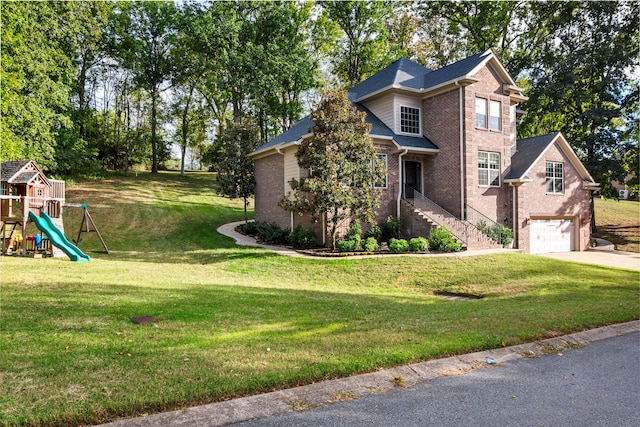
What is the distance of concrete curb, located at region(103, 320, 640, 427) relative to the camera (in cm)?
363

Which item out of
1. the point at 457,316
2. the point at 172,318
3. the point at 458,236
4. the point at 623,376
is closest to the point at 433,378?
the point at 623,376

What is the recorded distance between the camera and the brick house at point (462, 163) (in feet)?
66.2

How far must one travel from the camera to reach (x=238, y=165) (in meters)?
25.4

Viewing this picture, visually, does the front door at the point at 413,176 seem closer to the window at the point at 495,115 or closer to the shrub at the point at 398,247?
the window at the point at 495,115

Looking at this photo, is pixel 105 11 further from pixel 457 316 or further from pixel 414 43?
pixel 457 316

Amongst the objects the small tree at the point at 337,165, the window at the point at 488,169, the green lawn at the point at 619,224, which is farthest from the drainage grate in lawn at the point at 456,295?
the green lawn at the point at 619,224

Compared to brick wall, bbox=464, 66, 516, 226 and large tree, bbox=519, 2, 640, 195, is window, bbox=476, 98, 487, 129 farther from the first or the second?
large tree, bbox=519, 2, 640, 195

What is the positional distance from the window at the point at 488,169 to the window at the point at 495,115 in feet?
4.95

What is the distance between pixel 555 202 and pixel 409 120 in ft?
31.8

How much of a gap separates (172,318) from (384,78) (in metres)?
→ 19.9

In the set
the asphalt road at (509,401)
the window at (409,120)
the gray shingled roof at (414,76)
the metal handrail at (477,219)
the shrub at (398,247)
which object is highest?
the gray shingled roof at (414,76)

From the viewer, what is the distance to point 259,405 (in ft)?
13.0

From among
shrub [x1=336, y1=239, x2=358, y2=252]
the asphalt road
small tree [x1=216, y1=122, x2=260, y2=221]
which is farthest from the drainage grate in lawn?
small tree [x1=216, y1=122, x2=260, y2=221]

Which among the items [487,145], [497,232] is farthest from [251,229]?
[487,145]
